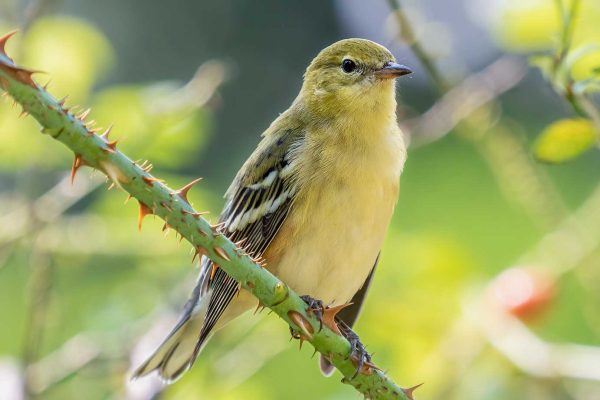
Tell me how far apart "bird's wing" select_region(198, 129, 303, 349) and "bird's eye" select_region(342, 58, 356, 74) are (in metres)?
0.44

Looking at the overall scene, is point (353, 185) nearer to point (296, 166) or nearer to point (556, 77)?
point (296, 166)

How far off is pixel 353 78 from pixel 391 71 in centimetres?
21

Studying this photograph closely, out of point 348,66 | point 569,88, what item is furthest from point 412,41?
point 569,88

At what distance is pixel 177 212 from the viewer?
7.45ft

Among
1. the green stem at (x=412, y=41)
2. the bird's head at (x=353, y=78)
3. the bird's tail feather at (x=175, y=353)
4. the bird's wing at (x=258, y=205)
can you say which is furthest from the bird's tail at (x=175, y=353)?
the green stem at (x=412, y=41)

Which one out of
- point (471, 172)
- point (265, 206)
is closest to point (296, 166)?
point (265, 206)

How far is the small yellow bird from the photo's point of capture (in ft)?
13.8

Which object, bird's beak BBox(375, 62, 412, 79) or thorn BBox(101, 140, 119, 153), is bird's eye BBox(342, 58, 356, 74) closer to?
bird's beak BBox(375, 62, 412, 79)

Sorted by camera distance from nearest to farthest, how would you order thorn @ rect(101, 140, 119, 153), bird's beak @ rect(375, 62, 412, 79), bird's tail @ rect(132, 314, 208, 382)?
thorn @ rect(101, 140, 119, 153)
bird's beak @ rect(375, 62, 412, 79)
bird's tail @ rect(132, 314, 208, 382)

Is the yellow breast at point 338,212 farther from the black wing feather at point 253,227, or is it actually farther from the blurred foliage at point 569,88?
the blurred foliage at point 569,88

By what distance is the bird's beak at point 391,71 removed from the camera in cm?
441

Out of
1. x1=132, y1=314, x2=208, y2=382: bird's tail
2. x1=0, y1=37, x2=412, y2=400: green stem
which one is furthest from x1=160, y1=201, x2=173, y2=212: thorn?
x1=132, y1=314, x2=208, y2=382: bird's tail

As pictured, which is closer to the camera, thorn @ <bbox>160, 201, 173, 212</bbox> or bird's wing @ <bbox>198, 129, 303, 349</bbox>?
thorn @ <bbox>160, 201, 173, 212</bbox>

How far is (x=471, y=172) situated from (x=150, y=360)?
4.21 meters
